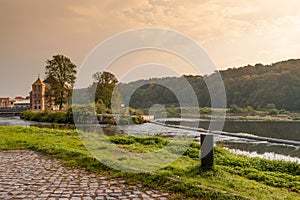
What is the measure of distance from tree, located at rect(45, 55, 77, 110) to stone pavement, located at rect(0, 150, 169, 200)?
30.3 m

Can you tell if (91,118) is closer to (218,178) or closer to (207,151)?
(207,151)

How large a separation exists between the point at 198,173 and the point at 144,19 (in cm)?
695

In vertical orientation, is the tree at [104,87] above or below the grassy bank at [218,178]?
above

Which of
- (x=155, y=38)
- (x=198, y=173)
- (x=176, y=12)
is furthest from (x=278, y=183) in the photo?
(x=176, y=12)

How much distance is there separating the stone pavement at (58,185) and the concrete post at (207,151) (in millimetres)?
1269

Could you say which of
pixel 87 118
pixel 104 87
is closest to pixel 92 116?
pixel 87 118

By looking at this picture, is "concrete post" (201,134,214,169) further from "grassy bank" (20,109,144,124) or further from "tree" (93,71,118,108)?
"tree" (93,71,118,108)

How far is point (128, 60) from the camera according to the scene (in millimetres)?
7508

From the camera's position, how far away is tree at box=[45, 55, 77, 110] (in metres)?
34.6

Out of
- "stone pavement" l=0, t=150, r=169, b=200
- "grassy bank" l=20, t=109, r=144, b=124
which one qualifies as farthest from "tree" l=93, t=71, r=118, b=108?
"stone pavement" l=0, t=150, r=169, b=200

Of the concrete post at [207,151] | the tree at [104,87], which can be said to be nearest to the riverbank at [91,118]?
the tree at [104,87]

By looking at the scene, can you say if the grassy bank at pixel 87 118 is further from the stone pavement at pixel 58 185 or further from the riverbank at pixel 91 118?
the stone pavement at pixel 58 185

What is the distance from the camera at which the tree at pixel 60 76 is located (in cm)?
3456

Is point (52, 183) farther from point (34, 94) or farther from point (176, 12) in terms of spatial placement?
point (34, 94)
